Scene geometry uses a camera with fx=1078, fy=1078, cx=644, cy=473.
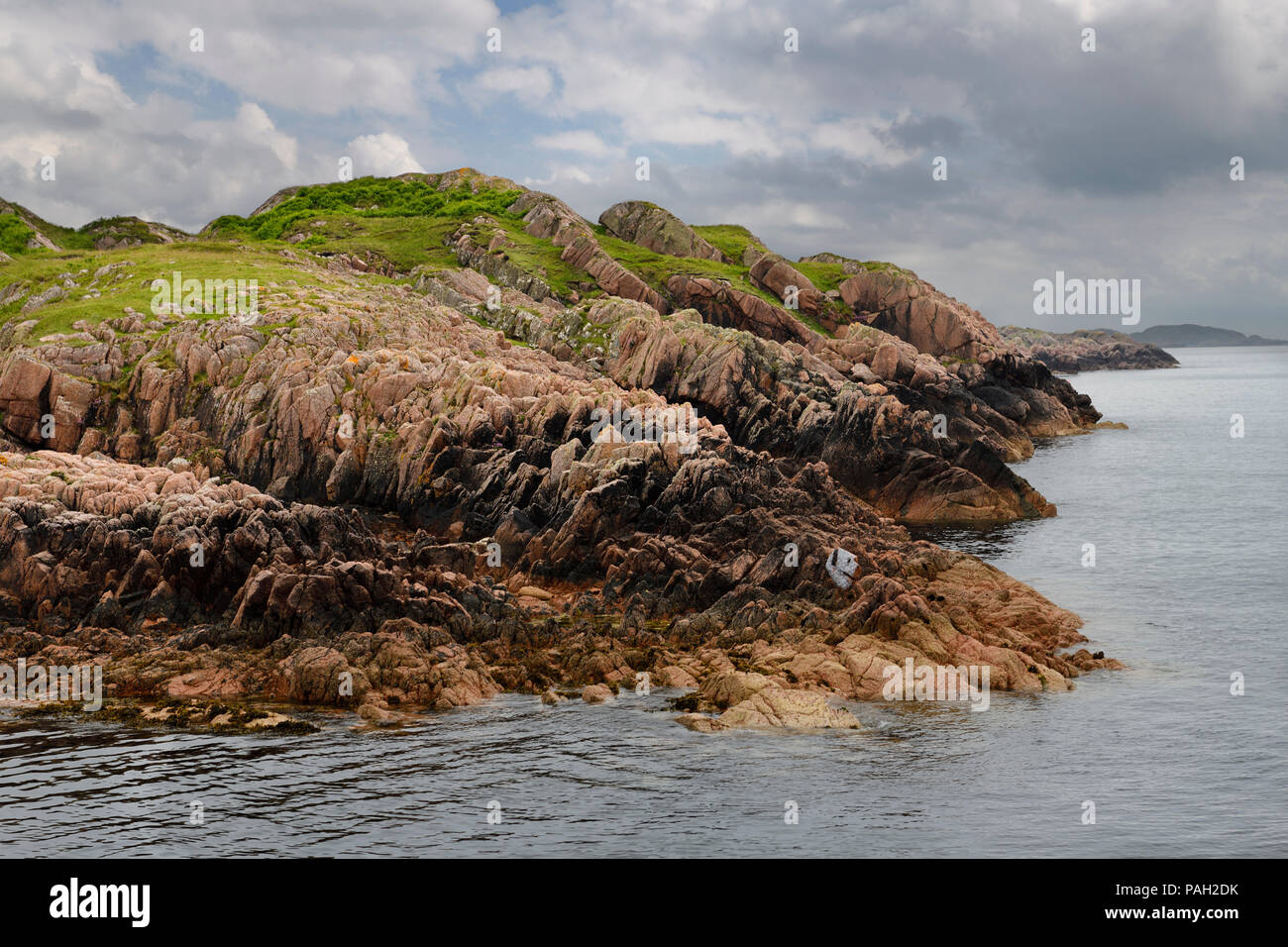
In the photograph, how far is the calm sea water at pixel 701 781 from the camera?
1068 inches

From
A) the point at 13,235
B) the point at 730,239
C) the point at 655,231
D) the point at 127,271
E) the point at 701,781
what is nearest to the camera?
the point at 701,781

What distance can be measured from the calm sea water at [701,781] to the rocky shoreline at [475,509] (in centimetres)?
222

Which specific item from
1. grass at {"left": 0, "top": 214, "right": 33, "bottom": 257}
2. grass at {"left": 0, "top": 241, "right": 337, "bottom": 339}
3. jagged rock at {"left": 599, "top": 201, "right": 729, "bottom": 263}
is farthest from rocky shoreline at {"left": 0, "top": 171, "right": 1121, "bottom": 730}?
jagged rock at {"left": 599, "top": 201, "right": 729, "bottom": 263}

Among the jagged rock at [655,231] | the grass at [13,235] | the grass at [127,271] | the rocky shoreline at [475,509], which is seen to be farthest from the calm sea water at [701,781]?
the jagged rock at [655,231]

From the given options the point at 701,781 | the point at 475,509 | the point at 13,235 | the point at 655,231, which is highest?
the point at 655,231

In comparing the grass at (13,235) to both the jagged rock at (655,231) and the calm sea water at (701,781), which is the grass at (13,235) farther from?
the calm sea water at (701,781)

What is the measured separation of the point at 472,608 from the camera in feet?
151

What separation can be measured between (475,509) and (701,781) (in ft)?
105

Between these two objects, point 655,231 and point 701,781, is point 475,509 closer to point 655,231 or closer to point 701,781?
point 701,781

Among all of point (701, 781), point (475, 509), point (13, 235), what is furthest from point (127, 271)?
point (701, 781)

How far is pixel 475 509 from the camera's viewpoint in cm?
6019
